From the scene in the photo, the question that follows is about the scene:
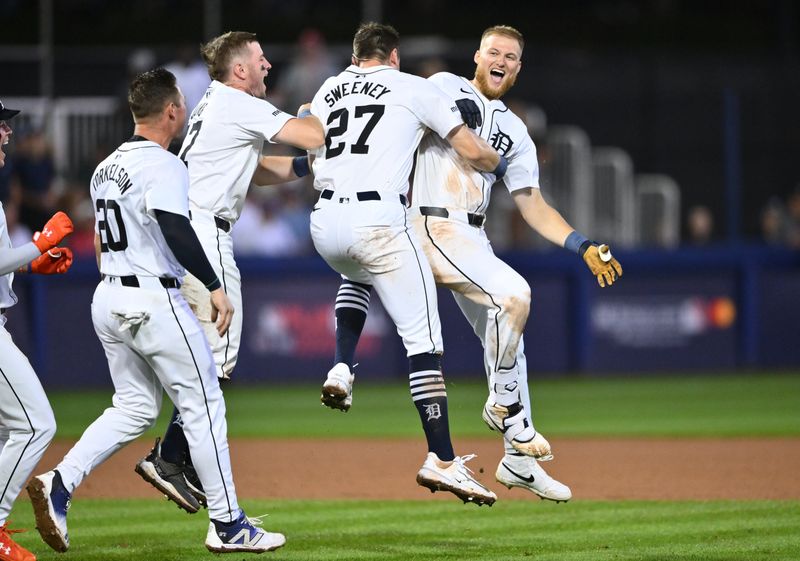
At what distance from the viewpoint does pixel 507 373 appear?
23.2 ft

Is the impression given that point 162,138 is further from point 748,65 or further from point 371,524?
point 748,65

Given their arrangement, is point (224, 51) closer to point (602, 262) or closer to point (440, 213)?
point (440, 213)

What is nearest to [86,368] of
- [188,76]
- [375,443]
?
[188,76]

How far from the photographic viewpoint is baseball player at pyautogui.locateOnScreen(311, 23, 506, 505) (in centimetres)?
673

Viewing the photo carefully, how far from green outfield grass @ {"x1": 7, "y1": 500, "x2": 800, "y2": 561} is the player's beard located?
248 cm

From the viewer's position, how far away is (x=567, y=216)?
1652cm

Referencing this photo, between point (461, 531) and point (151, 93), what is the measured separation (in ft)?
10.1

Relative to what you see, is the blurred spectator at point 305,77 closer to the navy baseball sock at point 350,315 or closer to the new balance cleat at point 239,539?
the navy baseball sock at point 350,315

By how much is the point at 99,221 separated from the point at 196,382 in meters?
0.88

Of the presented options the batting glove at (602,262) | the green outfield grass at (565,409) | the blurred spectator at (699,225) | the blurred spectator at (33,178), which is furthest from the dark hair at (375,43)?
the blurred spectator at (699,225)

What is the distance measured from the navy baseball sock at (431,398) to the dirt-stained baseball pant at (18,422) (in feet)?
6.17

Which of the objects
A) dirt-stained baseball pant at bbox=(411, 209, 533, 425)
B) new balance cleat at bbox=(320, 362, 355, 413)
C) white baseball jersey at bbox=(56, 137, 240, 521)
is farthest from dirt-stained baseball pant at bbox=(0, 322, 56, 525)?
dirt-stained baseball pant at bbox=(411, 209, 533, 425)

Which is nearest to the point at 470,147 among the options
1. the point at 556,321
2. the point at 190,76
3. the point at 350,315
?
the point at 350,315

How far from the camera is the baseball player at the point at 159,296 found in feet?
19.6
